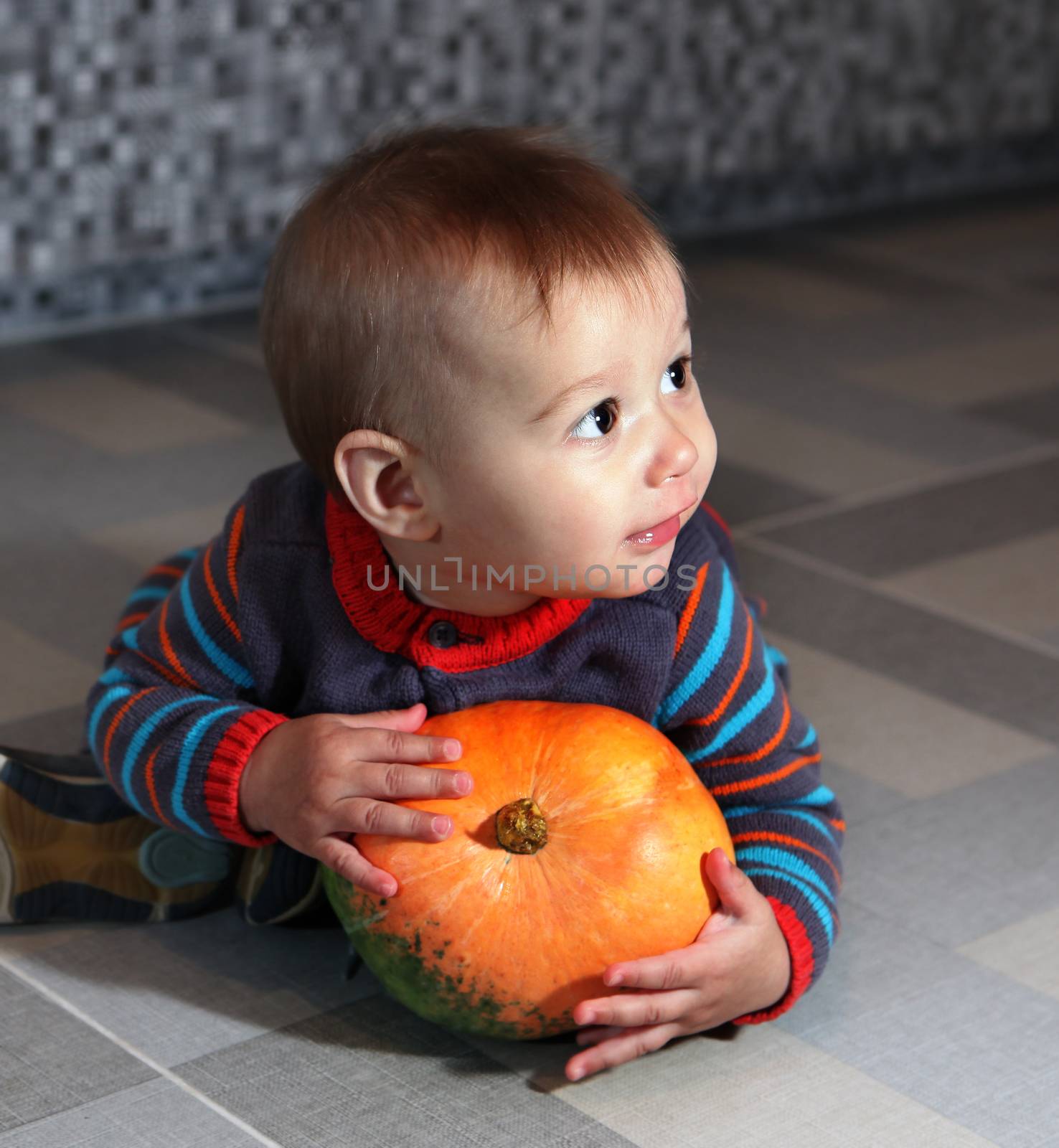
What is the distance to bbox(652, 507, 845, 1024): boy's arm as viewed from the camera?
1064 millimetres

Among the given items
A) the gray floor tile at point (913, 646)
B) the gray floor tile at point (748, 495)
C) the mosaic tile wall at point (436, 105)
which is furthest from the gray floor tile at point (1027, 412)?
the mosaic tile wall at point (436, 105)

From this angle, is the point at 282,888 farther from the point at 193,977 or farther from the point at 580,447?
the point at 580,447

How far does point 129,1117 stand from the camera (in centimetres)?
96

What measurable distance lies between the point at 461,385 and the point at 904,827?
568mm

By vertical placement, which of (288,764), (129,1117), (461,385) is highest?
(461,385)

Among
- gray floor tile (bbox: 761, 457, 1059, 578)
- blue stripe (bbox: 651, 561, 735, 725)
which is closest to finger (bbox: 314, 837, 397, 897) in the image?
blue stripe (bbox: 651, 561, 735, 725)

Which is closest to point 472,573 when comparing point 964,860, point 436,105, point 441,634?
point 441,634

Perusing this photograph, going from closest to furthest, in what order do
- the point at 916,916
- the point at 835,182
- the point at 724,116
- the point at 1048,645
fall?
the point at 916,916
the point at 1048,645
the point at 724,116
the point at 835,182

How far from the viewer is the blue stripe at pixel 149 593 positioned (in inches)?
54.2

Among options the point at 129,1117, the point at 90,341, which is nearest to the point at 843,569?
the point at 129,1117

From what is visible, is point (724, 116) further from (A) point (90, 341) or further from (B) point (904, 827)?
(B) point (904, 827)

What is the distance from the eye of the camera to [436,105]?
2844 millimetres

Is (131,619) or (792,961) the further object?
(131,619)

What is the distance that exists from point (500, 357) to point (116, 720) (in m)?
0.36
